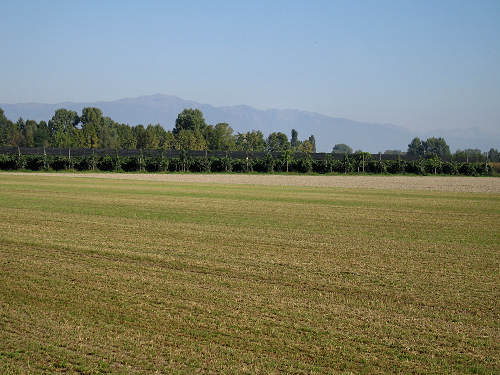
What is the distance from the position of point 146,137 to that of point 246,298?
387 feet

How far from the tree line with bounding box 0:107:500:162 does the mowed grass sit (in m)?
56.6

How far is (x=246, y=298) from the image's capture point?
8.09 metres

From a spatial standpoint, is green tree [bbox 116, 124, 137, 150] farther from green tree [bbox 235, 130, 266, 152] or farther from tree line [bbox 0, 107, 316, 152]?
green tree [bbox 235, 130, 266, 152]

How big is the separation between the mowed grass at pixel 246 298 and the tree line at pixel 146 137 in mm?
56625

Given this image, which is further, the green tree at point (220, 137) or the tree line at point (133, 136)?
the green tree at point (220, 137)

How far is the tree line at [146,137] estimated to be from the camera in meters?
107

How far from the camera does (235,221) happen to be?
17.1m

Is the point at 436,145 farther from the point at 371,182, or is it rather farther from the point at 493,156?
the point at 371,182

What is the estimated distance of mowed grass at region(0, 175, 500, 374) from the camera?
5918 millimetres

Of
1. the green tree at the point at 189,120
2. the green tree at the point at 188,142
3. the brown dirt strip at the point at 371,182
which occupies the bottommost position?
the brown dirt strip at the point at 371,182

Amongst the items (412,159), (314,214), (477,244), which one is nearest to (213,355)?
(477,244)

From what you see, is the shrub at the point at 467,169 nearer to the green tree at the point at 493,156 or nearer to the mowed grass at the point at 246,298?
the green tree at the point at 493,156

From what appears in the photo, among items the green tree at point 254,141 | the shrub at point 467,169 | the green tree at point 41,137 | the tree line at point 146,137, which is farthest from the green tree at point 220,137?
the shrub at point 467,169

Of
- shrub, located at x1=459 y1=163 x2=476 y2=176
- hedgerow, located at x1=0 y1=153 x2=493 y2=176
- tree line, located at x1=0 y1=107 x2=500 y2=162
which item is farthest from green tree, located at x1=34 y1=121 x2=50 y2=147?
shrub, located at x1=459 y1=163 x2=476 y2=176
